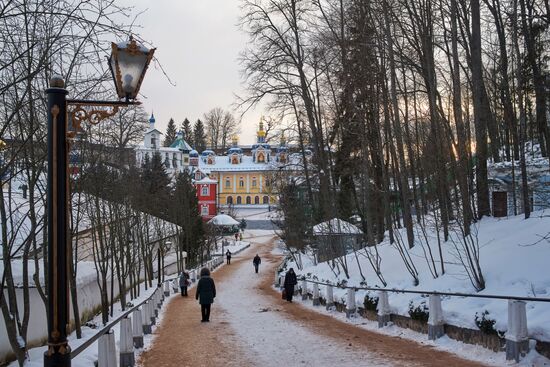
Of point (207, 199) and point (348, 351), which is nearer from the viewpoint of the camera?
point (348, 351)

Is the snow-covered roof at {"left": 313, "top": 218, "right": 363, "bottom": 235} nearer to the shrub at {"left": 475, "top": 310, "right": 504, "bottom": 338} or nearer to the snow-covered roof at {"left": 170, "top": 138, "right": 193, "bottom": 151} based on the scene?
the shrub at {"left": 475, "top": 310, "right": 504, "bottom": 338}

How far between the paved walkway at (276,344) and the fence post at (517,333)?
1.79 ft

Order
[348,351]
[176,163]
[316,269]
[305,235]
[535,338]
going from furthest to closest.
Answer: [176,163], [305,235], [316,269], [348,351], [535,338]

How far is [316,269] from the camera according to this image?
26594 mm

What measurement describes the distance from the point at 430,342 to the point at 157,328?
750 centimetres

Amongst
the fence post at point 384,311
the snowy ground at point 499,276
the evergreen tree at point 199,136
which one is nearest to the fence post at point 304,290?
the snowy ground at point 499,276

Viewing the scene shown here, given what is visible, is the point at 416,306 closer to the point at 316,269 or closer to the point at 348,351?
the point at 348,351

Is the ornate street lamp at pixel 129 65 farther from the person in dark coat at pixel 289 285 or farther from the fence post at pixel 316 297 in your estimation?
the person in dark coat at pixel 289 285

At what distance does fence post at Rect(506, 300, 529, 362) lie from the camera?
772 centimetres

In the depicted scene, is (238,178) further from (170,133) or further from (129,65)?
(129,65)

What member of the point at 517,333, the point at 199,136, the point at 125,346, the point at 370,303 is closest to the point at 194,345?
the point at 125,346

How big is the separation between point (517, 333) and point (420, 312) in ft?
10.4

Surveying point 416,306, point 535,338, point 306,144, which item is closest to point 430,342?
point 416,306

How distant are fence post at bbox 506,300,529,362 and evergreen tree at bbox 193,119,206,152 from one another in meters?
121
